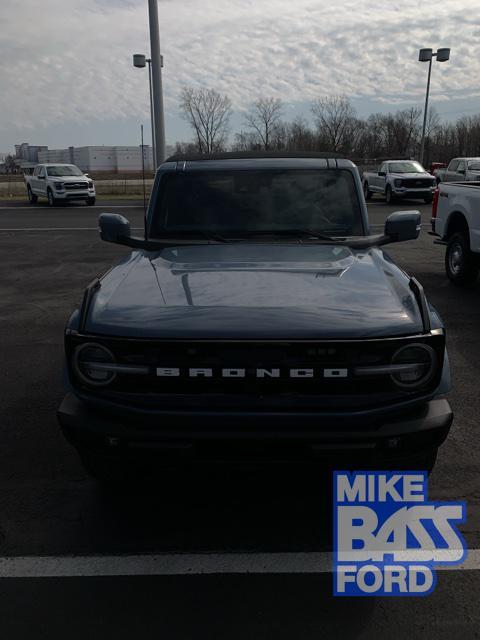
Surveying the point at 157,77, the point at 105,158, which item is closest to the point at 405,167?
the point at 157,77

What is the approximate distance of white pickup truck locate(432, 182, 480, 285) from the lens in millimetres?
8742

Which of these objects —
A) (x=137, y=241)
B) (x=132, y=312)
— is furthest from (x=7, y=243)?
(x=132, y=312)

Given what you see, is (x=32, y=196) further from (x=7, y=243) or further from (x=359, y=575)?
(x=359, y=575)

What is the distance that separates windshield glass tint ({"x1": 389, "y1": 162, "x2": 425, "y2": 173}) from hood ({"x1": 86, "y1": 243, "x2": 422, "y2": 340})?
2459 centimetres

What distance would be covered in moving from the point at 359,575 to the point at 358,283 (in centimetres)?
143

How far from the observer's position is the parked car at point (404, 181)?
2569 centimetres

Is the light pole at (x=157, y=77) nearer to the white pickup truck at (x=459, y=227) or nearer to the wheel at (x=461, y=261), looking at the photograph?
the white pickup truck at (x=459, y=227)

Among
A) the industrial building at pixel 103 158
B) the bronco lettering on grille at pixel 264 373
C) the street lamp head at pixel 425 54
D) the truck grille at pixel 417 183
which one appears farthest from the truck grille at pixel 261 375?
the industrial building at pixel 103 158

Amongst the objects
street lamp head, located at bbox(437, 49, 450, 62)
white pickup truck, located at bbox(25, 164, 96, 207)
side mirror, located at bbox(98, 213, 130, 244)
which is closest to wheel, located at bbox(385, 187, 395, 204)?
street lamp head, located at bbox(437, 49, 450, 62)

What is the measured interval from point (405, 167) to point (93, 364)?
86.9ft

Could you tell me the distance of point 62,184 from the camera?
2647cm

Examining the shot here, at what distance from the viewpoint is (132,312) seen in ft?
9.73

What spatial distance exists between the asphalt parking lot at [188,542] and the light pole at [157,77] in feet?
49.5

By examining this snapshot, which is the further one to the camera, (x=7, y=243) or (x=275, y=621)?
(x=7, y=243)
